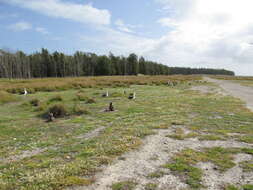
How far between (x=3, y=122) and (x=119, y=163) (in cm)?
850

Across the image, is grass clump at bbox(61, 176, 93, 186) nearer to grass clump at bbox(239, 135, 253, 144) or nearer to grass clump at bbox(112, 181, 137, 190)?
grass clump at bbox(112, 181, 137, 190)

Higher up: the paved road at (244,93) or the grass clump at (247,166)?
the paved road at (244,93)

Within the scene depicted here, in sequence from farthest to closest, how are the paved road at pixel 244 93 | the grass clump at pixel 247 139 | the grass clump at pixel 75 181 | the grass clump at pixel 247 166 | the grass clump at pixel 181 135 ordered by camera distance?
the paved road at pixel 244 93, the grass clump at pixel 181 135, the grass clump at pixel 247 139, the grass clump at pixel 247 166, the grass clump at pixel 75 181

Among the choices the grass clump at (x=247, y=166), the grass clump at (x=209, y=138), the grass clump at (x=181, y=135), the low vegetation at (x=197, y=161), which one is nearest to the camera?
the low vegetation at (x=197, y=161)

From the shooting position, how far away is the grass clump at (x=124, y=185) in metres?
3.71

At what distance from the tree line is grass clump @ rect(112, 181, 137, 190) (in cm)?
7143

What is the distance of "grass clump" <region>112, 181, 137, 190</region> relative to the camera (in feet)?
12.2

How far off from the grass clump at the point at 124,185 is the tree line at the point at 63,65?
71.4m

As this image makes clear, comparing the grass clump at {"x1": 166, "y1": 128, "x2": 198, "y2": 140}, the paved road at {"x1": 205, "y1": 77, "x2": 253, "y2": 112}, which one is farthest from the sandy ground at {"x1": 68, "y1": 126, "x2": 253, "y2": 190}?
the paved road at {"x1": 205, "y1": 77, "x2": 253, "y2": 112}

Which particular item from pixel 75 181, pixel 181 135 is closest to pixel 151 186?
pixel 75 181

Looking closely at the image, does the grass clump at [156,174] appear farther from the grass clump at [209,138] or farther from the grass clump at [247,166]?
the grass clump at [209,138]

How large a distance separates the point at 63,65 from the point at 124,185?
75.8 metres

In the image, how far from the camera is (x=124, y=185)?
382 centimetres

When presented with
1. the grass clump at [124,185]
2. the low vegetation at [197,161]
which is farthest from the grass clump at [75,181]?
the low vegetation at [197,161]
